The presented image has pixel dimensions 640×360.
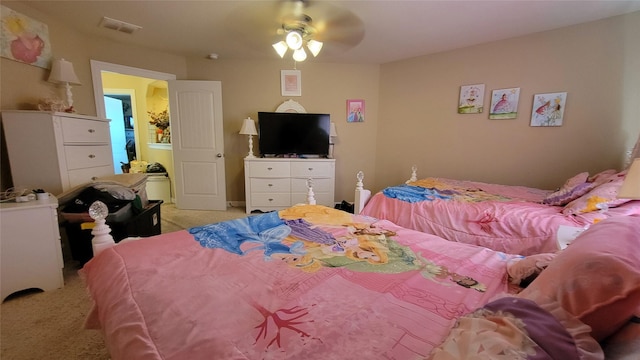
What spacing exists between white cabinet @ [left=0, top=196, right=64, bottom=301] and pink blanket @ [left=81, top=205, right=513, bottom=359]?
3.99ft

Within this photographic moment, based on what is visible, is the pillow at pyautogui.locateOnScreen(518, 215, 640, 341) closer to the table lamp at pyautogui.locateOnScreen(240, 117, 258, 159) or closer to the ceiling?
the ceiling

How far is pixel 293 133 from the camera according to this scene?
3893 millimetres

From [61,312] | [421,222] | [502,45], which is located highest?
[502,45]

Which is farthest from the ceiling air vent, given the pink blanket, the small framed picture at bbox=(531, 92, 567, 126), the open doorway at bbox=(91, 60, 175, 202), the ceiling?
the small framed picture at bbox=(531, 92, 567, 126)

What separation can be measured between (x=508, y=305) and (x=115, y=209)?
2805mm

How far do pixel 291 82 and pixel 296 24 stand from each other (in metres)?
1.51

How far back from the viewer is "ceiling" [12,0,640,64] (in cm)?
233

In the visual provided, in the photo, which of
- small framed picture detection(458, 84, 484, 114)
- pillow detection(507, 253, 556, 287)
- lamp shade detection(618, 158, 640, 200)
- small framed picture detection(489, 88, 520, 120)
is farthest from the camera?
small framed picture detection(458, 84, 484, 114)

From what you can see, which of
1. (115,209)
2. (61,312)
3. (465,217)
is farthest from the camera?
(115,209)

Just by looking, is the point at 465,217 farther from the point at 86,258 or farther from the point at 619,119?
the point at 86,258

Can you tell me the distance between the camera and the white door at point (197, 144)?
12.5 feet

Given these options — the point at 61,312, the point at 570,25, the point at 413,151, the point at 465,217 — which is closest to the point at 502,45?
the point at 570,25

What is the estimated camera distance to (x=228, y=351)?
0.62m

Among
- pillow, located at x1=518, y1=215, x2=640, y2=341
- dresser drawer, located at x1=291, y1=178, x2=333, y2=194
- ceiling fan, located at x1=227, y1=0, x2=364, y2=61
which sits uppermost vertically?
ceiling fan, located at x1=227, y1=0, x2=364, y2=61
